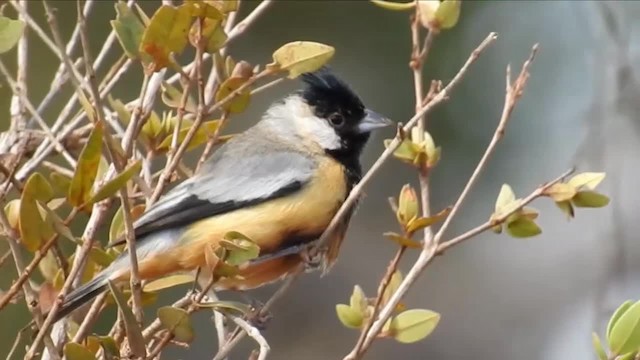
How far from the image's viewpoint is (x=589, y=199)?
162 cm

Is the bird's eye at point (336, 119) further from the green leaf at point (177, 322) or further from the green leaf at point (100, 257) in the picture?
the green leaf at point (177, 322)

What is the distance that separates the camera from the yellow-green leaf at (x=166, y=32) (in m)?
1.43

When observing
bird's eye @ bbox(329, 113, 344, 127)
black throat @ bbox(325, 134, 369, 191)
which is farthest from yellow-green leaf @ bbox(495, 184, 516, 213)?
bird's eye @ bbox(329, 113, 344, 127)

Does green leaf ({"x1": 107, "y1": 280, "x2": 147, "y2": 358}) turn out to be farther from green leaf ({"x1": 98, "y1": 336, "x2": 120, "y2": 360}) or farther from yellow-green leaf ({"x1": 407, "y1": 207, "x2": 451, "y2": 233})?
yellow-green leaf ({"x1": 407, "y1": 207, "x2": 451, "y2": 233})

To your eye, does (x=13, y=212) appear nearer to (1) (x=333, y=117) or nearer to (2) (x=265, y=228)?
(2) (x=265, y=228)

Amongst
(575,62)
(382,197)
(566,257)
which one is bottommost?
(566,257)

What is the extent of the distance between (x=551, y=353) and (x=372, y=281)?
27.1 inches

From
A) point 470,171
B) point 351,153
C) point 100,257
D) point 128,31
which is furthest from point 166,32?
point 470,171

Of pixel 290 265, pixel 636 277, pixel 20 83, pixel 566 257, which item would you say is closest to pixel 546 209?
pixel 566 257

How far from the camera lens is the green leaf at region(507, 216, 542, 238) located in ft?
5.26

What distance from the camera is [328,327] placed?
438 centimetres

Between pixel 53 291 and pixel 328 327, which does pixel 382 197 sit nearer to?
pixel 328 327

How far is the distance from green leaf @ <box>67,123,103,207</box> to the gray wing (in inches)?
16.6

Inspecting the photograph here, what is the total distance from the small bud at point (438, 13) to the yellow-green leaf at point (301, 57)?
0.20m
